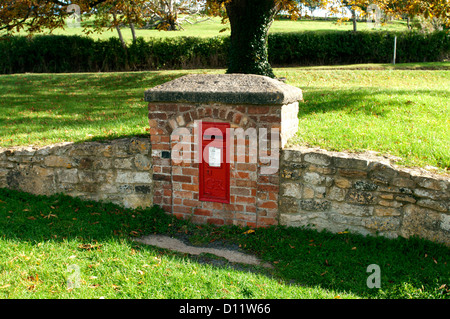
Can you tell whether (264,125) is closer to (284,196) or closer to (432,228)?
(284,196)

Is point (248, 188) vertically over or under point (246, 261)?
over

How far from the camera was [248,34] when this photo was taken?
991 centimetres

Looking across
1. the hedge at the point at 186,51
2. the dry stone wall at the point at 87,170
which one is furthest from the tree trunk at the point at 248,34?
the hedge at the point at 186,51

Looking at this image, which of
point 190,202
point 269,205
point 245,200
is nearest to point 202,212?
point 190,202

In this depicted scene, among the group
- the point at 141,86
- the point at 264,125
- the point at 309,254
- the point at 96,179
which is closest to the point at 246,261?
the point at 309,254

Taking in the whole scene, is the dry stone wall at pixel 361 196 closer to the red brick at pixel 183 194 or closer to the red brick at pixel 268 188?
the red brick at pixel 268 188

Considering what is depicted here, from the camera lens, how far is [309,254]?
169 inches

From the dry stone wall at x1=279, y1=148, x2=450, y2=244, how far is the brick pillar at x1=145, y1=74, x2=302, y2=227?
0.78 ft

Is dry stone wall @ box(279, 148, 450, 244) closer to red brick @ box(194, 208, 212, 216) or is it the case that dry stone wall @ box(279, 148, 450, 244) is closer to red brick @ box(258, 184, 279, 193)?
red brick @ box(258, 184, 279, 193)

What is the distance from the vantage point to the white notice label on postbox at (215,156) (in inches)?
191

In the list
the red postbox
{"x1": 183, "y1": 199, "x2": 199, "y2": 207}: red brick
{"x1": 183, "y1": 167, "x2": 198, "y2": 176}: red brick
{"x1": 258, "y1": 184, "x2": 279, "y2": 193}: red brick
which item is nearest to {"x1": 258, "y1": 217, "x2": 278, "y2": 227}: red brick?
{"x1": 258, "y1": 184, "x2": 279, "y2": 193}: red brick

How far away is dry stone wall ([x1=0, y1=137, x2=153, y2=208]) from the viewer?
533 cm

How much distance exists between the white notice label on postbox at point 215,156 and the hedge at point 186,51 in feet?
41.2

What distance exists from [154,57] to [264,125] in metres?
13.2
